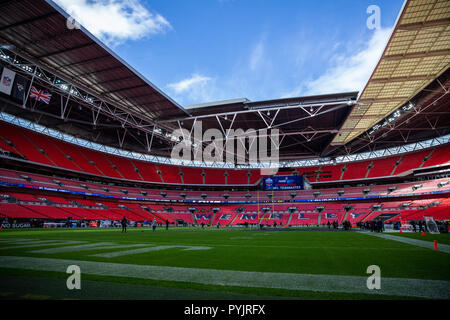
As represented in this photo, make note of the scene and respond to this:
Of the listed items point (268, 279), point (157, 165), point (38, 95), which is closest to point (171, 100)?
point (38, 95)

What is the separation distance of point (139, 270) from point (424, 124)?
160 feet

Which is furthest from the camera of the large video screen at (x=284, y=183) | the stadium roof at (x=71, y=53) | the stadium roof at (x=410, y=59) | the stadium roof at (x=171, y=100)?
the large video screen at (x=284, y=183)

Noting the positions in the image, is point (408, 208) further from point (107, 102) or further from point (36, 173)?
point (36, 173)

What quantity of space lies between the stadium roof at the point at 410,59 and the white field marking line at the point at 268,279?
18634mm

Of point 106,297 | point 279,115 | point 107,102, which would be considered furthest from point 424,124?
point 106,297

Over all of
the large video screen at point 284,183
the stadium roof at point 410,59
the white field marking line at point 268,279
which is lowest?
the white field marking line at point 268,279

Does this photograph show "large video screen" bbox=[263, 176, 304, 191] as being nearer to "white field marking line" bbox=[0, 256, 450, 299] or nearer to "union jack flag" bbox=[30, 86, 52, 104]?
"union jack flag" bbox=[30, 86, 52, 104]

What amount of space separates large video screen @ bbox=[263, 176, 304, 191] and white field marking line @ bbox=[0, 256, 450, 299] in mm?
38920

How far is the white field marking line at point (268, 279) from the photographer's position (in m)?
3.67

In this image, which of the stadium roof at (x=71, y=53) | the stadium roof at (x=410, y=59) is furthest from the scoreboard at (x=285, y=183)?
the stadium roof at (x=71, y=53)

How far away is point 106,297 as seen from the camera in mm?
3312

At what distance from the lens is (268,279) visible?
14.3 ft

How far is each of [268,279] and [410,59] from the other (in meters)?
24.1

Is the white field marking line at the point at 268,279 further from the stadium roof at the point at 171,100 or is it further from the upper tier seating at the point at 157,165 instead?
the upper tier seating at the point at 157,165
